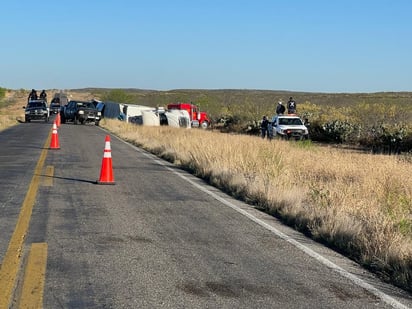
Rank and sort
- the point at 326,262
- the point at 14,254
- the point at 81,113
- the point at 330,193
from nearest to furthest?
1. the point at 14,254
2. the point at 326,262
3. the point at 330,193
4. the point at 81,113

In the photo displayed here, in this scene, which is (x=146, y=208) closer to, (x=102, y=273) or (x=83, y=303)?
(x=102, y=273)

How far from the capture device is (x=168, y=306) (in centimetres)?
542

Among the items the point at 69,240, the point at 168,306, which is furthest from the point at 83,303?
the point at 69,240

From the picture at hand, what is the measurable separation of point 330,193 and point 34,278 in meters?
6.50

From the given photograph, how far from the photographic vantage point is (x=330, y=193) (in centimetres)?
1130

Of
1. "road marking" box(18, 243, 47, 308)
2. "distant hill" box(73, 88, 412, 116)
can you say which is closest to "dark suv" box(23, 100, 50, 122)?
"distant hill" box(73, 88, 412, 116)

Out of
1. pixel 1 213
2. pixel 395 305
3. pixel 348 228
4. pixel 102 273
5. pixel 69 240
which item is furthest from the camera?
pixel 1 213

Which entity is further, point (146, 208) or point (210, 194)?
point (210, 194)

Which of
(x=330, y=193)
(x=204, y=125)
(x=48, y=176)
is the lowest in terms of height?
(x=204, y=125)

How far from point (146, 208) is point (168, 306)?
5285mm

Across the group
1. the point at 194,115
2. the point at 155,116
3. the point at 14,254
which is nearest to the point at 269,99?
the point at 194,115

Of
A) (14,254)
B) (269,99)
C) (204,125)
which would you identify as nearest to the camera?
(14,254)

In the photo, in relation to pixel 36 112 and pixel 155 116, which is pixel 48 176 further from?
pixel 36 112

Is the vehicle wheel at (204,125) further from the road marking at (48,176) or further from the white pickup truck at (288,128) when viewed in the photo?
the road marking at (48,176)
